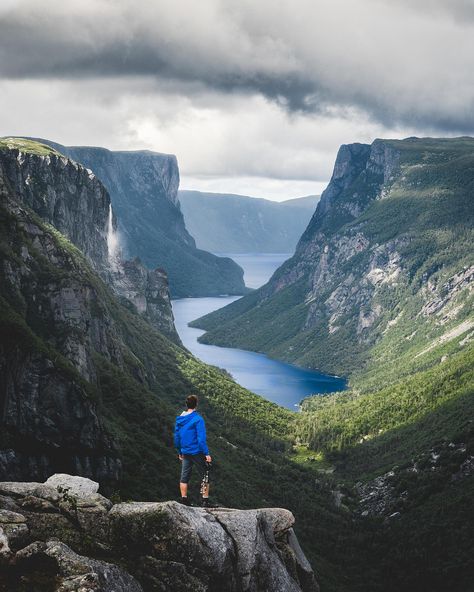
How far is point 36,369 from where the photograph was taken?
276ft

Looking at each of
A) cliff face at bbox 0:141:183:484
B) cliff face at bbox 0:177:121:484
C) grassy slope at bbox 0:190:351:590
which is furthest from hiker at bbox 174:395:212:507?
grassy slope at bbox 0:190:351:590

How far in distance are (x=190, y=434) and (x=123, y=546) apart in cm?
792

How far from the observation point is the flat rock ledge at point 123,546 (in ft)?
79.7

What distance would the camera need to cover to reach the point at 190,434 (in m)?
34.7

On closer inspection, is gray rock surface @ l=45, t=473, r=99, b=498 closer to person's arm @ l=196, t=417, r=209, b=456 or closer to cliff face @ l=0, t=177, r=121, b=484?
person's arm @ l=196, t=417, r=209, b=456

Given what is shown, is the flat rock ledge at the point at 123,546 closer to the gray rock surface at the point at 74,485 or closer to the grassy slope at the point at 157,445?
the gray rock surface at the point at 74,485

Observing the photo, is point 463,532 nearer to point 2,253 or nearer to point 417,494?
point 417,494

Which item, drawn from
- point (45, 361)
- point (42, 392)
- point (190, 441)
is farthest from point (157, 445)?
point (190, 441)

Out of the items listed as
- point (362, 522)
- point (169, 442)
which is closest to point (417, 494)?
point (362, 522)

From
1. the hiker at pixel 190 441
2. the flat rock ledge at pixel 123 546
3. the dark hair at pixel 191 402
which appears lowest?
the flat rock ledge at pixel 123 546

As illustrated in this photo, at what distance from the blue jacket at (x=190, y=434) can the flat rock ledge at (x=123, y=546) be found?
3.47 metres

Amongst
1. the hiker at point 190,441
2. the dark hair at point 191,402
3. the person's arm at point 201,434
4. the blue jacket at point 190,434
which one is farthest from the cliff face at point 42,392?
the dark hair at point 191,402

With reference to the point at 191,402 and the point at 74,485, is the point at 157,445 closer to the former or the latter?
the point at 191,402

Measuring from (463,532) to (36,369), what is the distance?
76.2 metres
